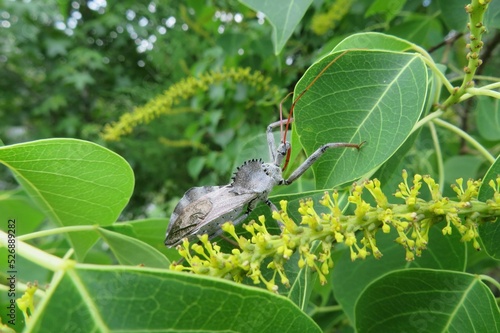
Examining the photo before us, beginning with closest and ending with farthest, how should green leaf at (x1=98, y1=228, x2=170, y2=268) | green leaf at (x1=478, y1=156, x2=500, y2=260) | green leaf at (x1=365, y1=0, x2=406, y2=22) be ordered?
green leaf at (x1=478, y1=156, x2=500, y2=260) < green leaf at (x1=98, y1=228, x2=170, y2=268) < green leaf at (x1=365, y1=0, x2=406, y2=22)

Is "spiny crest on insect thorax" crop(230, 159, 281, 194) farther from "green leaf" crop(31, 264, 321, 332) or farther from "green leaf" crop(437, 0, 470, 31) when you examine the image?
"green leaf" crop(437, 0, 470, 31)

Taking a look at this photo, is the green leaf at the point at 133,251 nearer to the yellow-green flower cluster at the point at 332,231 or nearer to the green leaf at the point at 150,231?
the green leaf at the point at 150,231

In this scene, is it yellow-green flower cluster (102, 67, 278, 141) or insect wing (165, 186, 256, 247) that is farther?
yellow-green flower cluster (102, 67, 278, 141)

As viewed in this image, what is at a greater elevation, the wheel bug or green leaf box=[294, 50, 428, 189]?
green leaf box=[294, 50, 428, 189]

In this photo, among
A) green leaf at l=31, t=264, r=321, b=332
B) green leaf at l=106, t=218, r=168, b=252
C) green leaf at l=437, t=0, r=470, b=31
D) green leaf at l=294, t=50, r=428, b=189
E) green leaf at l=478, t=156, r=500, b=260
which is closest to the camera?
→ green leaf at l=31, t=264, r=321, b=332

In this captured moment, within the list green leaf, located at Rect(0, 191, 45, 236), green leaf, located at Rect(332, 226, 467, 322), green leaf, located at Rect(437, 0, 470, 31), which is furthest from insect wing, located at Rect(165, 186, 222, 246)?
green leaf, located at Rect(437, 0, 470, 31)

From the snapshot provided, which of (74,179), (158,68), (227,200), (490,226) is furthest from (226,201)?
(158,68)

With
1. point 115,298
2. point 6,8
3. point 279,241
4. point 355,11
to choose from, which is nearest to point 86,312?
point 115,298

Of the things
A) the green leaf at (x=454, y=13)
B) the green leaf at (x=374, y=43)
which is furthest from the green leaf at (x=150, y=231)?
the green leaf at (x=454, y=13)
